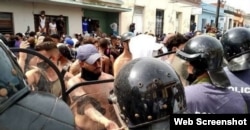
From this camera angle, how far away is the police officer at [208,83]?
2.10m

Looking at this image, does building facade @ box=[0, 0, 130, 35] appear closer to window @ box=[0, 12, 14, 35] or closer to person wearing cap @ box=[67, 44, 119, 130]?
window @ box=[0, 12, 14, 35]

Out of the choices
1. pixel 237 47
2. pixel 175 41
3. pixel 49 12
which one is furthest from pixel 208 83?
pixel 49 12

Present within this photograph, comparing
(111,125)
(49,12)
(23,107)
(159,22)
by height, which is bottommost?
(111,125)

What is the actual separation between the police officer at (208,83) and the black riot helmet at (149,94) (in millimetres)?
592

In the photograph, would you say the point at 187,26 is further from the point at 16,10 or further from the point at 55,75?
the point at 55,75

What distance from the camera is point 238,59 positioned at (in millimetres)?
2947

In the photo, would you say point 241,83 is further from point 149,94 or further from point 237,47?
point 149,94

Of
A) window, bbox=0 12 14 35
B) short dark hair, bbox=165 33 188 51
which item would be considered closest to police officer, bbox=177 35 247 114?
short dark hair, bbox=165 33 188 51

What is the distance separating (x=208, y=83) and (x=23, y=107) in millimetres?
1378

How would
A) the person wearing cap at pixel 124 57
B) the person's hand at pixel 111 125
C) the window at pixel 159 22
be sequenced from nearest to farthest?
the person's hand at pixel 111 125
the person wearing cap at pixel 124 57
the window at pixel 159 22

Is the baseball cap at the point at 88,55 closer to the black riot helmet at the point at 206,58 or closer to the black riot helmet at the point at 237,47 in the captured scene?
the black riot helmet at the point at 206,58

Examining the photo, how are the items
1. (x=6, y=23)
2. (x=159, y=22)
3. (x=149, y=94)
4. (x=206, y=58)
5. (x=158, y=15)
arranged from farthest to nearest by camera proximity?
(x=159, y=22) < (x=158, y=15) < (x=6, y=23) < (x=206, y=58) < (x=149, y=94)

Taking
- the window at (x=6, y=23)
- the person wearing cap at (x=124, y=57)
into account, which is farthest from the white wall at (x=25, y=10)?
the person wearing cap at (x=124, y=57)

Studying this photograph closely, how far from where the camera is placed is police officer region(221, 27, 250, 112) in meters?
2.64
